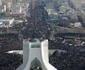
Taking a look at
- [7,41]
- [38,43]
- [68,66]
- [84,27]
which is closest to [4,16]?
[84,27]

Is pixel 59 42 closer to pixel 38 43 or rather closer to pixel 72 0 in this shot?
pixel 38 43

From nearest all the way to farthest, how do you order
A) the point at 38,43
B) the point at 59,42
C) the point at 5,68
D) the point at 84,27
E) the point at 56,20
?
the point at 38,43 < the point at 5,68 < the point at 59,42 < the point at 84,27 < the point at 56,20

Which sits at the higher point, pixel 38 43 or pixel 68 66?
pixel 38 43

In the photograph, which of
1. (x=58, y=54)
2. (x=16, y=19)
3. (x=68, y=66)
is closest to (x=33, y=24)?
(x=16, y=19)

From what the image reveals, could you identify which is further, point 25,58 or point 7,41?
point 7,41

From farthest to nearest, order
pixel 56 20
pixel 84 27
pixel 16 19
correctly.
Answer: pixel 16 19 → pixel 56 20 → pixel 84 27

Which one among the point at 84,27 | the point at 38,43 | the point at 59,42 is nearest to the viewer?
the point at 38,43

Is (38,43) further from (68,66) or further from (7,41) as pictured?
(7,41)

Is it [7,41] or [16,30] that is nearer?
[7,41]

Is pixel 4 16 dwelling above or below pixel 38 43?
below
